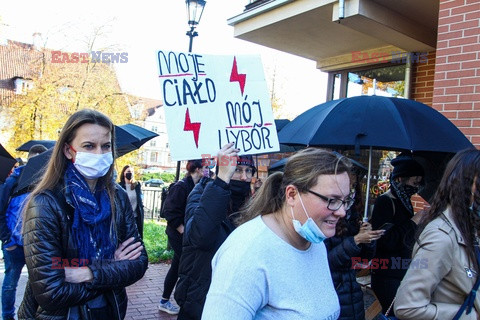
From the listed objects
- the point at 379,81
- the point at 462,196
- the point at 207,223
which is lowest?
Answer: the point at 207,223

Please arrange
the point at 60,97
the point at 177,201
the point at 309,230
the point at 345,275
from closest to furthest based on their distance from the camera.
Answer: the point at 309,230 < the point at 345,275 < the point at 177,201 < the point at 60,97

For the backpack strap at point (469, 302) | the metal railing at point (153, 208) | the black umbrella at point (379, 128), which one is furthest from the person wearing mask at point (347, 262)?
the metal railing at point (153, 208)

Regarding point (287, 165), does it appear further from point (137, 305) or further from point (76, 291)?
point (137, 305)

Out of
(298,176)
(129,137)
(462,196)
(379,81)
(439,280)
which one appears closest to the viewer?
(298,176)

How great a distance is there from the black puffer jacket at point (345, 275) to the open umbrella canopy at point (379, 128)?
2.42 ft

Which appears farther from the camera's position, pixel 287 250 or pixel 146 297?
pixel 146 297

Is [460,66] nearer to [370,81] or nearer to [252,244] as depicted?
[370,81]

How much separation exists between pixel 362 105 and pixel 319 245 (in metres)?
1.69

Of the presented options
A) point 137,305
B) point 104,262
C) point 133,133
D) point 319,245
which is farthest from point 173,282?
point 319,245

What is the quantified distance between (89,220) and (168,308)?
11.2 feet

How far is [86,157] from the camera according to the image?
227 cm

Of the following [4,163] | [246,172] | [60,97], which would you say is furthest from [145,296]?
[60,97]

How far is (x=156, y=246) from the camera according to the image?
863 cm

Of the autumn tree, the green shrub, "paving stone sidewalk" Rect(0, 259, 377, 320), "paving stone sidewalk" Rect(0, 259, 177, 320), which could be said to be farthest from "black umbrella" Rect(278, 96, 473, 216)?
the autumn tree
